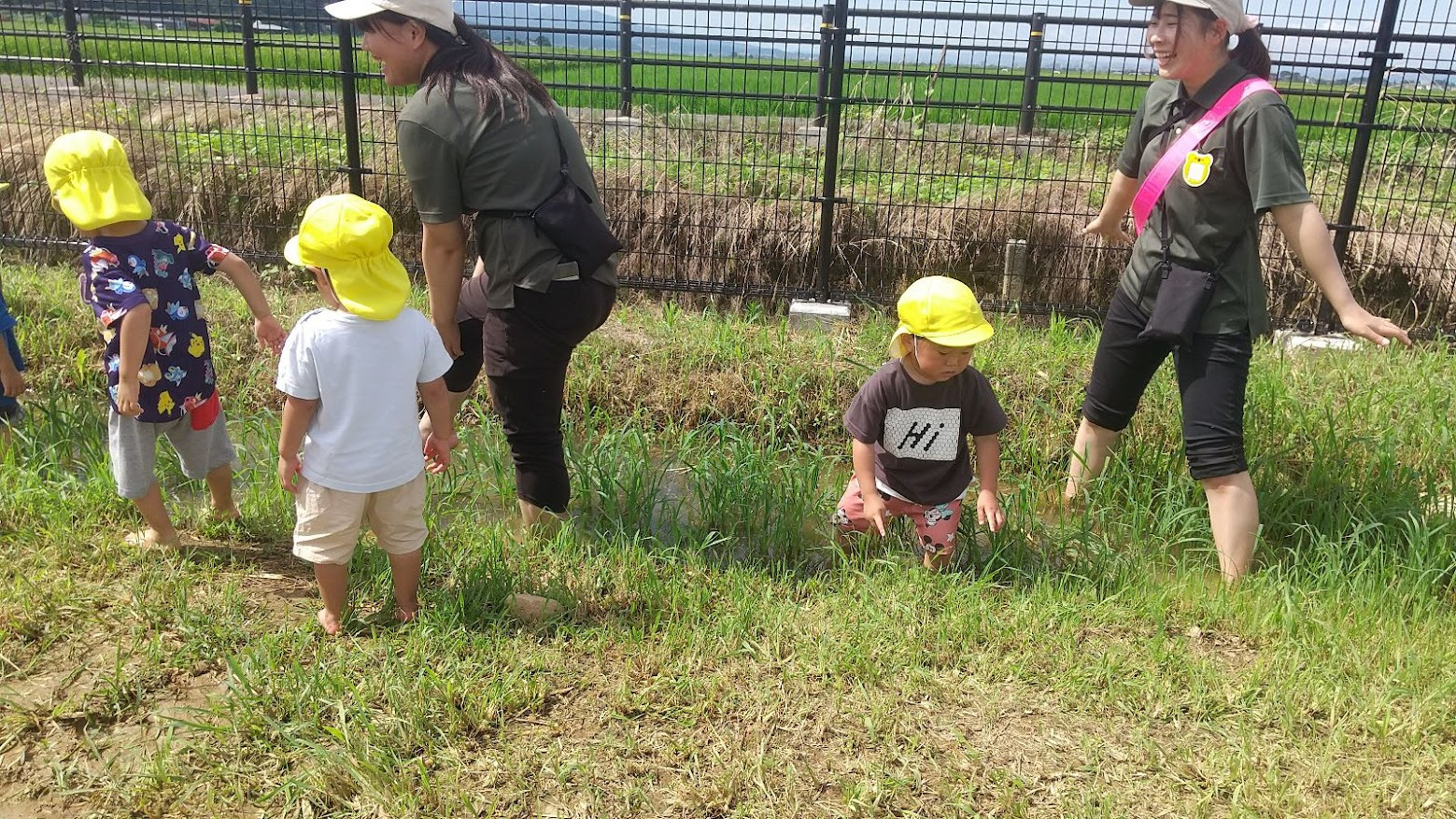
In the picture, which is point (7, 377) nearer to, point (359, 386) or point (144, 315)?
point (144, 315)

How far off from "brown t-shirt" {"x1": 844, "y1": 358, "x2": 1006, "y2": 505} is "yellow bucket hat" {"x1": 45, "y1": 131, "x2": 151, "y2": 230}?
89.0 inches

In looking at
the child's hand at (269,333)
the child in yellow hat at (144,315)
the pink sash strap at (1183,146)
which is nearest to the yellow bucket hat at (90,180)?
the child in yellow hat at (144,315)

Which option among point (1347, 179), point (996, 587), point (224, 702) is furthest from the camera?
point (1347, 179)

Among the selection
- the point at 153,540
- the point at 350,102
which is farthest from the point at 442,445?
the point at 350,102

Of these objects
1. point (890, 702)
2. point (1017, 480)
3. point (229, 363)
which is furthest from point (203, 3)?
point (890, 702)

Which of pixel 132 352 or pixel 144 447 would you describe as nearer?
pixel 132 352

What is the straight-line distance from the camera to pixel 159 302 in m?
3.12

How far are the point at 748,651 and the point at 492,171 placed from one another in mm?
1558

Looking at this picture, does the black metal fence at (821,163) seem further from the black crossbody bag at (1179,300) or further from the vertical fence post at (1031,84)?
the black crossbody bag at (1179,300)

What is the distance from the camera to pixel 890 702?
2.72m

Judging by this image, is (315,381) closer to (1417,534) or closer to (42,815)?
(42,815)

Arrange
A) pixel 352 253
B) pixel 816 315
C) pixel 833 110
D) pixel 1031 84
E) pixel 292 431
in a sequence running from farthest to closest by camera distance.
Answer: pixel 1031 84
pixel 816 315
pixel 833 110
pixel 292 431
pixel 352 253

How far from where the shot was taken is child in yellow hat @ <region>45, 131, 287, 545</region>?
9.77 feet

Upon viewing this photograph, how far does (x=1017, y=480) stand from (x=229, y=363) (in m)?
3.81
